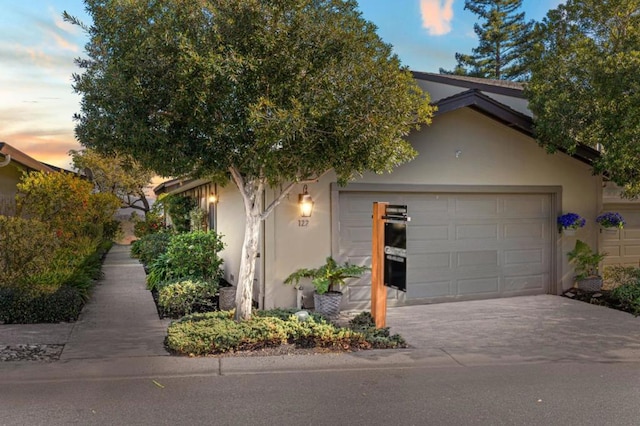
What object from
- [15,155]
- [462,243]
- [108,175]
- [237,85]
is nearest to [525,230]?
[462,243]

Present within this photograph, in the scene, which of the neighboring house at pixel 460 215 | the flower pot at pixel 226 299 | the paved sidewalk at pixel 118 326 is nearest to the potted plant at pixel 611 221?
the neighboring house at pixel 460 215

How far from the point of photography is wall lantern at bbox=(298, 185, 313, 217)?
8.49 meters

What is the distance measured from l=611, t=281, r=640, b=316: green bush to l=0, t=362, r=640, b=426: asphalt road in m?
3.75

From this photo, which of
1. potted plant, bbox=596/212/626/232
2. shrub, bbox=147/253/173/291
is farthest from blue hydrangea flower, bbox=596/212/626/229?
shrub, bbox=147/253/173/291

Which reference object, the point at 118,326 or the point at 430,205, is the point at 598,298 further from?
the point at 118,326

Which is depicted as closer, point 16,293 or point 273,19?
point 273,19

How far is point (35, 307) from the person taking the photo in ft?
24.8

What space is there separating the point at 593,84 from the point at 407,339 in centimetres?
573

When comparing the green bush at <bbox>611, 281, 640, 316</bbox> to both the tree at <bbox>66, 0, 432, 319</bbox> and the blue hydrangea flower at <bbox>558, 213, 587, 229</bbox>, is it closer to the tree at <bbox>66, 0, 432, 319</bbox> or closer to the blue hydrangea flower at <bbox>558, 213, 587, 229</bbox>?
the blue hydrangea flower at <bbox>558, 213, 587, 229</bbox>

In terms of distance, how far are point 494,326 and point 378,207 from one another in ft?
8.82

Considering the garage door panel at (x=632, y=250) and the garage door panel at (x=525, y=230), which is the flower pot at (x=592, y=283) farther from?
the garage door panel at (x=632, y=250)

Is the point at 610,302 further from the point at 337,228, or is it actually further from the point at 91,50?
the point at 91,50

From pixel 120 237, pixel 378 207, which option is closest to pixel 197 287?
pixel 378 207

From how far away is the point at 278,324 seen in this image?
6.75 meters
